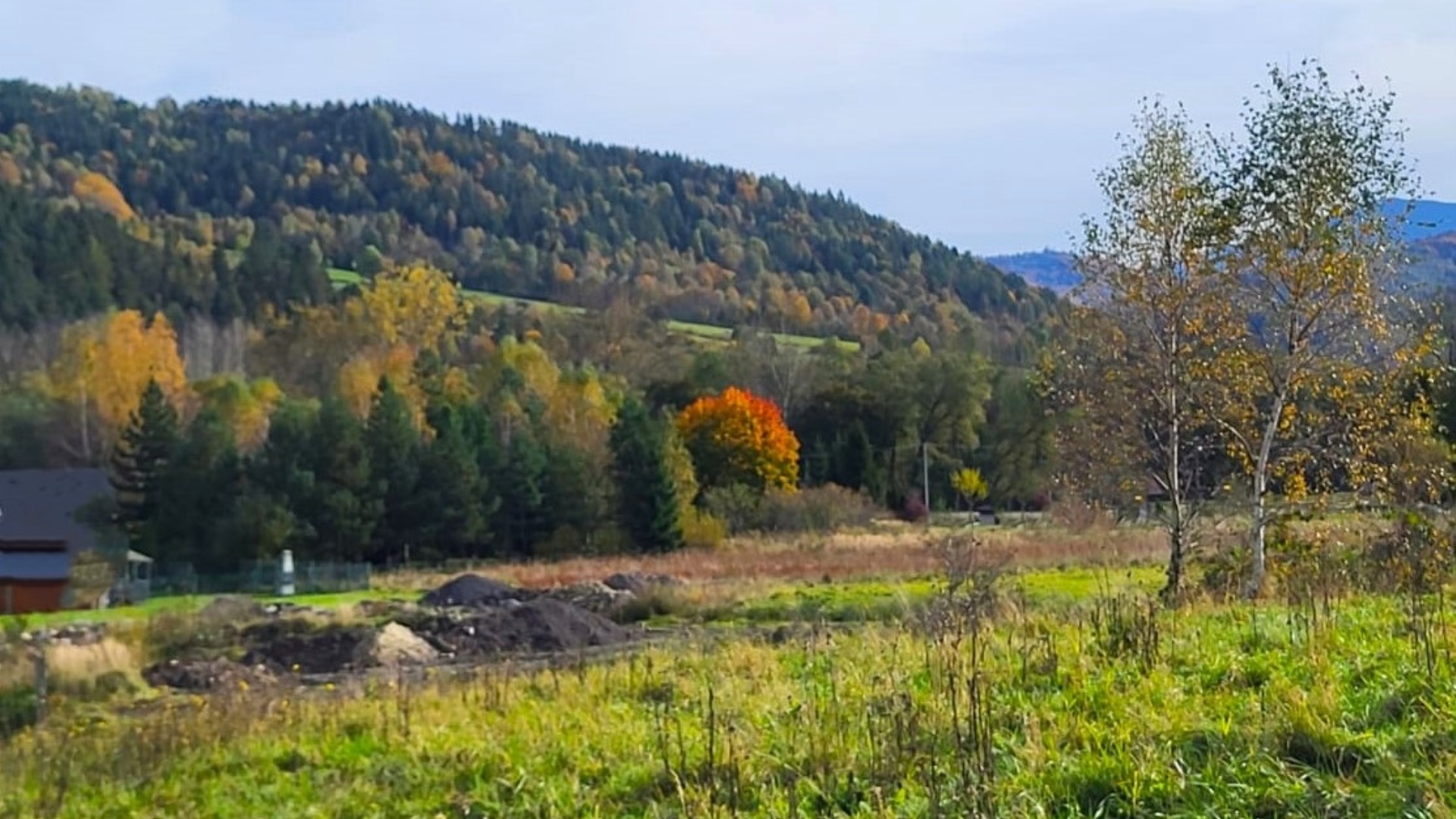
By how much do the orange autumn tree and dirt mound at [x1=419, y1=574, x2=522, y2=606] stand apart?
24732 millimetres

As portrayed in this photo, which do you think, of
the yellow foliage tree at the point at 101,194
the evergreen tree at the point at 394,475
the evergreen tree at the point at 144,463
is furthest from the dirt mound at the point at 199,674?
the yellow foliage tree at the point at 101,194

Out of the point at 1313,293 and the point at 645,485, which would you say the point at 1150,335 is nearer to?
the point at 1313,293

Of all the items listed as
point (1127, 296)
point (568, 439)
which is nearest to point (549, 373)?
point (568, 439)

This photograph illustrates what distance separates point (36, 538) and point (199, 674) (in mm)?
19361

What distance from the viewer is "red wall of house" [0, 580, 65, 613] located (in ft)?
123

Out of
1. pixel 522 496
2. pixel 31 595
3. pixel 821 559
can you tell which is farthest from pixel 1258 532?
pixel 522 496

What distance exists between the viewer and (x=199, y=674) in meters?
22.7

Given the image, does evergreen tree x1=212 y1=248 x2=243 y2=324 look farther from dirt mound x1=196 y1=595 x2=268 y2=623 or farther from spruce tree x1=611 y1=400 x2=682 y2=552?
dirt mound x1=196 y1=595 x2=268 y2=623

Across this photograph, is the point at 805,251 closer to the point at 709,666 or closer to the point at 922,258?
the point at 922,258

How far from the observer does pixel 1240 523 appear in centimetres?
1748

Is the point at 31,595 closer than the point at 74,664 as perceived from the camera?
No

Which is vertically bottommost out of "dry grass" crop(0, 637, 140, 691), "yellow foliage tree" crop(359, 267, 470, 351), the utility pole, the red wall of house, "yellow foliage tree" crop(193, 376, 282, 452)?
the red wall of house

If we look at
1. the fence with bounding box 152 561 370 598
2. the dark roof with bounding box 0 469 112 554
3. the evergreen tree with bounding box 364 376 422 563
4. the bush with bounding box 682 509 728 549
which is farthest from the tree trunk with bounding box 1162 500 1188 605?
the evergreen tree with bounding box 364 376 422 563

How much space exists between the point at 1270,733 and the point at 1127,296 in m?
12.0
